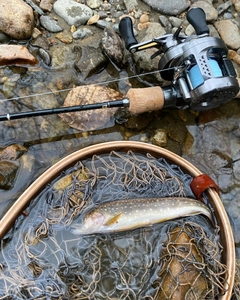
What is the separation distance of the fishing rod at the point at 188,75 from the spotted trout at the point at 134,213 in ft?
2.21

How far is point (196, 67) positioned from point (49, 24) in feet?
4.59

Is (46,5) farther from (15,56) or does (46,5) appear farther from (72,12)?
(15,56)

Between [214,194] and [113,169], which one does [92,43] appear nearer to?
[113,169]

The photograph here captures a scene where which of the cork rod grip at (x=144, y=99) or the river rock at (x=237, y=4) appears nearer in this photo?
the cork rod grip at (x=144, y=99)

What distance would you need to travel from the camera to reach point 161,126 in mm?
3207

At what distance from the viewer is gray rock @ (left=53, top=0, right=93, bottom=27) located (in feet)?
11.2

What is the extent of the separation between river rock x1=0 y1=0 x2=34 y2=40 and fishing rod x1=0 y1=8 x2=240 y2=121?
2.74 ft

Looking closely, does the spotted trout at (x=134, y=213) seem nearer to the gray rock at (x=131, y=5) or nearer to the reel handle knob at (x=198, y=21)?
the reel handle knob at (x=198, y=21)

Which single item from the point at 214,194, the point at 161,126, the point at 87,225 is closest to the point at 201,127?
the point at 161,126

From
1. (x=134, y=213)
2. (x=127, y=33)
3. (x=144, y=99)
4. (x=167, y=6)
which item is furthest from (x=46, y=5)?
(x=134, y=213)

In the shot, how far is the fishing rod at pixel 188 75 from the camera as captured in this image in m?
2.65


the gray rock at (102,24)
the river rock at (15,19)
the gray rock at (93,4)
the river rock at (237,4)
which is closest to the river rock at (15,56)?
the river rock at (15,19)

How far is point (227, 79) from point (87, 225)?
132cm

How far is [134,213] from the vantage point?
8.28 feet
